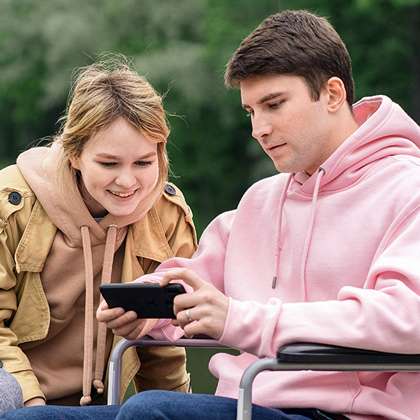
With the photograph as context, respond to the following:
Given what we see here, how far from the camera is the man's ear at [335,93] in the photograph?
9.85 ft

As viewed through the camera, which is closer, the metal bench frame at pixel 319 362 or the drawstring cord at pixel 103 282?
the metal bench frame at pixel 319 362

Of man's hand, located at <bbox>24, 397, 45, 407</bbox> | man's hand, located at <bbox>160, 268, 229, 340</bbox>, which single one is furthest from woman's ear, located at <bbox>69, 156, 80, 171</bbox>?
man's hand, located at <bbox>160, 268, 229, 340</bbox>

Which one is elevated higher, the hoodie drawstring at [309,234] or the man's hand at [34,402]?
the hoodie drawstring at [309,234]

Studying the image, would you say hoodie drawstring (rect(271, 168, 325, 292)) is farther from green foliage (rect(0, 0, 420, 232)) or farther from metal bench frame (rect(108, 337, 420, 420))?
green foliage (rect(0, 0, 420, 232))

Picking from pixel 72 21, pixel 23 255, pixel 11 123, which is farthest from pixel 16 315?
pixel 11 123

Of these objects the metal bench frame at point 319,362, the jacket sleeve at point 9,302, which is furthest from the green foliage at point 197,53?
the metal bench frame at point 319,362

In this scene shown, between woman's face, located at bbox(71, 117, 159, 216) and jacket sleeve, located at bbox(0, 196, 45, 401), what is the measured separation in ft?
0.75

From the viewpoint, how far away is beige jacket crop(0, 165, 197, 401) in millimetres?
3340

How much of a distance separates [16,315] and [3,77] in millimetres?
21708

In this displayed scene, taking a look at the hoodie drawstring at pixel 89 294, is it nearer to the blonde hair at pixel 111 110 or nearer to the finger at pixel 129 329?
the blonde hair at pixel 111 110

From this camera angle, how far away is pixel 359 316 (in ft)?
8.73

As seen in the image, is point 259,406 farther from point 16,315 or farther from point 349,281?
point 16,315

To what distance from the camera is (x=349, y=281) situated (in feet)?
9.48

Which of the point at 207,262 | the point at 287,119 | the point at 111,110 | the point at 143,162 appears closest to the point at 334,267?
the point at 287,119
